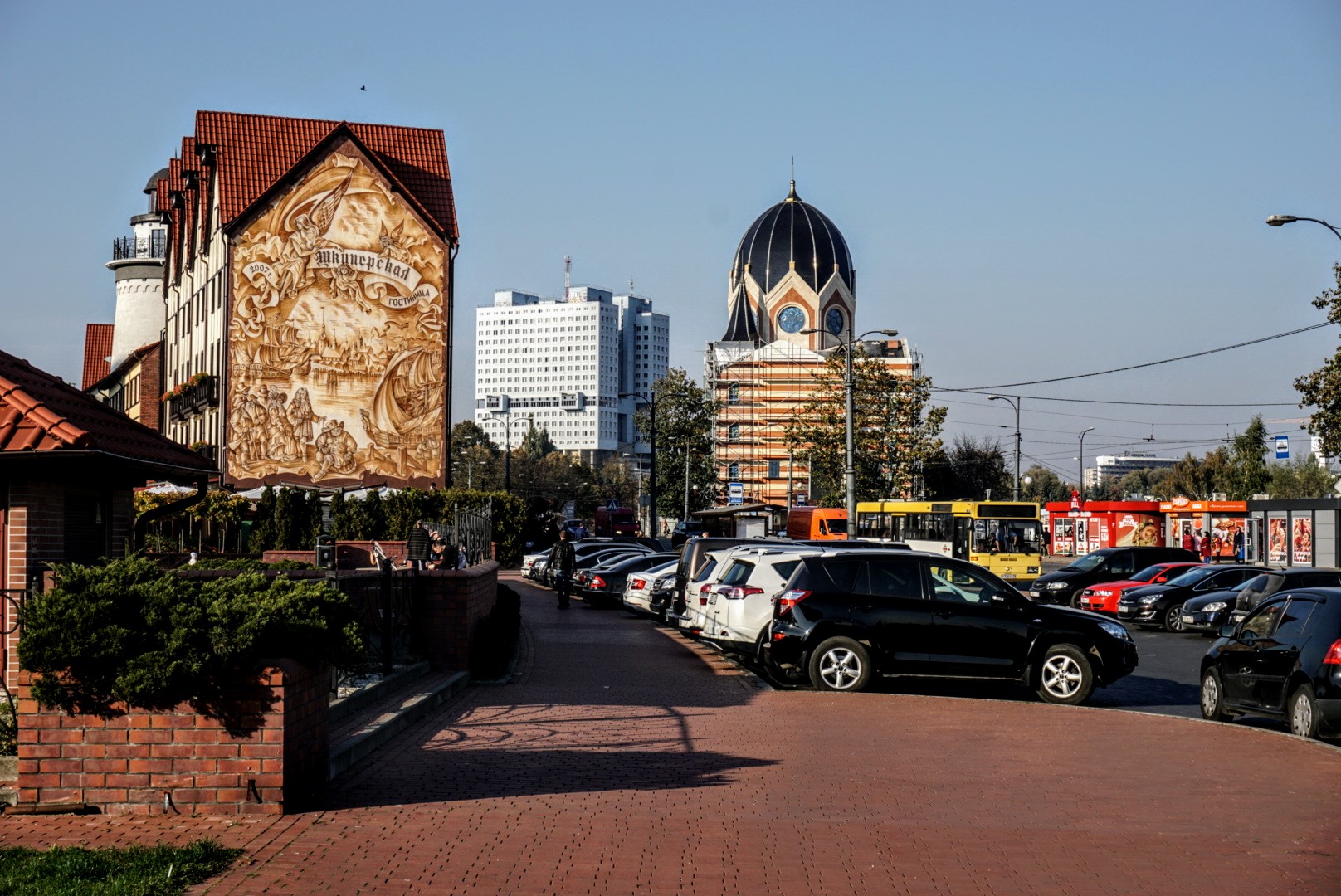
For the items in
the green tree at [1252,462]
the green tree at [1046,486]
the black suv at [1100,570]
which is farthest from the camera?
the green tree at [1046,486]

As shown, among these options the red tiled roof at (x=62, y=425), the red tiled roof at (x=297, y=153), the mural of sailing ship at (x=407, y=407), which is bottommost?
the red tiled roof at (x=62, y=425)

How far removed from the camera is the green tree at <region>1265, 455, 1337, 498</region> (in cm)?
7538

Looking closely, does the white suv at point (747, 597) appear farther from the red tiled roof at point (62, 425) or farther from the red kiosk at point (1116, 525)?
the red kiosk at point (1116, 525)

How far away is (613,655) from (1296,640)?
9.69 m

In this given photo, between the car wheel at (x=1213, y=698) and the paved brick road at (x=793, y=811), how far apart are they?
99 cm

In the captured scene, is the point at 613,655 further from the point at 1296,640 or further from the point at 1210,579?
the point at 1210,579

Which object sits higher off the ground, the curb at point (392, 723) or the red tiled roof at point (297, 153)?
the red tiled roof at point (297, 153)

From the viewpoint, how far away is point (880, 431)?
6606 centimetres

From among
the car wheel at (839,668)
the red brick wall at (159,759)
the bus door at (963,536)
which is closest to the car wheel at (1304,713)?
the car wheel at (839,668)

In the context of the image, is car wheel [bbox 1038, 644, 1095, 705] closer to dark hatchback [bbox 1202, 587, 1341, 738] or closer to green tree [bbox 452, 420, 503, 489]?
dark hatchback [bbox 1202, 587, 1341, 738]

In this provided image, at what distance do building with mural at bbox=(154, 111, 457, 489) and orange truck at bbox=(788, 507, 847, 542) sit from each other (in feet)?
56.8

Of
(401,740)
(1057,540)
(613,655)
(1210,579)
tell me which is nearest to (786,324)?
(1057,540)

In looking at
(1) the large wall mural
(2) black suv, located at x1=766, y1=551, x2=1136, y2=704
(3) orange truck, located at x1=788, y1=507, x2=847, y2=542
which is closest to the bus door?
(3) orange truck, located at x1=788, y1=507, x2=847, y2=542

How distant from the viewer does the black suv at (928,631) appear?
1636cm
